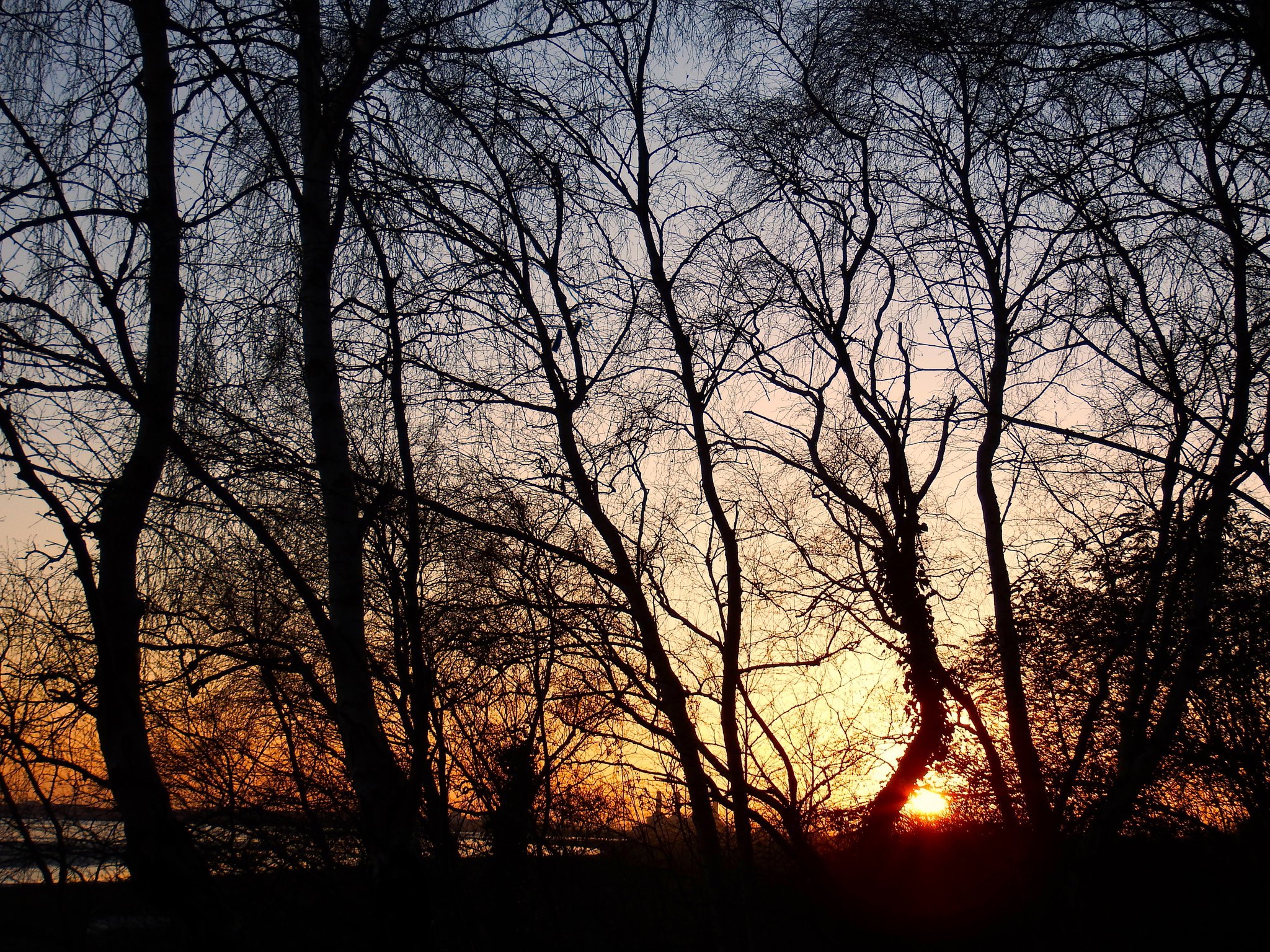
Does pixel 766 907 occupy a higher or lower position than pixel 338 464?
lower

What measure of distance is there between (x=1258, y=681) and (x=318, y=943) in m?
8.89

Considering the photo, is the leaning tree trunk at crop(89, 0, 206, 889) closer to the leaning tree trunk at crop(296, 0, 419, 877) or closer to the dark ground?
the dark ground

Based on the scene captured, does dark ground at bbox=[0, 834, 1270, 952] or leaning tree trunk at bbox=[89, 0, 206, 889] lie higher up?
leaning tree trunk at bbox=[89, 0, 206, 889]

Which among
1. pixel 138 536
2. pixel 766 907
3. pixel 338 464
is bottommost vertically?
pixel 766 907

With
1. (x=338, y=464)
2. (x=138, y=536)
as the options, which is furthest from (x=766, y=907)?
(x=138, y=536)

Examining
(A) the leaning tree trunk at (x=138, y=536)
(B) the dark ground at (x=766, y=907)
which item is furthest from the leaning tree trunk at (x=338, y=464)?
(A) the leaning tree trunk at (x=138, y=536)

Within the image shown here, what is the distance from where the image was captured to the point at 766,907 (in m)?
6.93

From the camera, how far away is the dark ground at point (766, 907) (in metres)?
6.15

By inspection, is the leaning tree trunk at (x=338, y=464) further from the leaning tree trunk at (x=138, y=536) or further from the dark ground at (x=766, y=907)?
the leaning tree trunk at (x=138, y=536)

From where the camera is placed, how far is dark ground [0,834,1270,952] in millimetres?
6152

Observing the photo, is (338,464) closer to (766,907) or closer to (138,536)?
(138,536)

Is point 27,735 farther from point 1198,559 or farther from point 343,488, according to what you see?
point 1198,559

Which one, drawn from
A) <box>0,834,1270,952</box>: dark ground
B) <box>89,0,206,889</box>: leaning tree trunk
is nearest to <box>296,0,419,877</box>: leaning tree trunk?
<box>0,834,1270,952</box>: dark ground

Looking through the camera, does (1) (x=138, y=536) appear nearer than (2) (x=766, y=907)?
Yes
